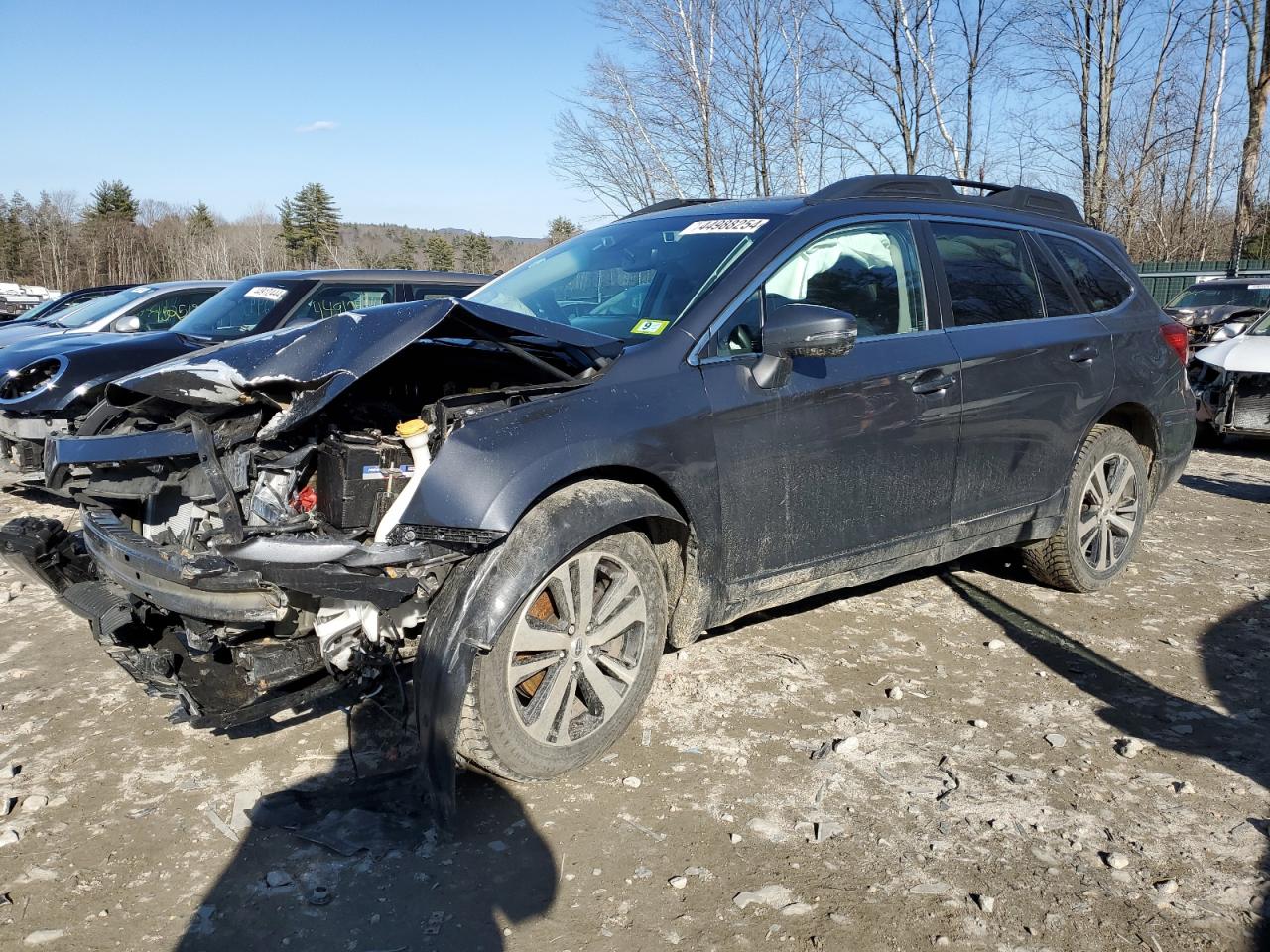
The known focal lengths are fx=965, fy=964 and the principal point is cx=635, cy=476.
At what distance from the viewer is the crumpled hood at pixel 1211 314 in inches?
554

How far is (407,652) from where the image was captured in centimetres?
370

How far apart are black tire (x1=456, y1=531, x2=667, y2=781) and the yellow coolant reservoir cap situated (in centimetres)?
59

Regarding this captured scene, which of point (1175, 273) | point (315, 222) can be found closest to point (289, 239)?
point (315, 222)

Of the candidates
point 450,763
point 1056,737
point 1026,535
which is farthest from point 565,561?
point 1026,535

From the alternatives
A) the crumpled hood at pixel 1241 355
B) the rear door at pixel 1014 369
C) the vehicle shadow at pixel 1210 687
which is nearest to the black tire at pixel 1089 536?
the rear door at pixel 1014 369

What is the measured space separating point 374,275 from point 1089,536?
6.08 m

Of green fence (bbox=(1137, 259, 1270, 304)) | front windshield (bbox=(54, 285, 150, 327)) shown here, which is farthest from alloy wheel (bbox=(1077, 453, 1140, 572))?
green fence (bbox=(1137, 259, 1270, 304))

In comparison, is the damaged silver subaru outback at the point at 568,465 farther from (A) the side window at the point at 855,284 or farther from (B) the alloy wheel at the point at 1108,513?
(B) the alloy wheel at the point at 1108,513

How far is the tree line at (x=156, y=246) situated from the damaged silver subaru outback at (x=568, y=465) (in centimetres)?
6190

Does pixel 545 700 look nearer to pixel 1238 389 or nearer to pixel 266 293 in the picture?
pixel 266 293

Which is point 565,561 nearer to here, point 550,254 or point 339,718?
point 339,718

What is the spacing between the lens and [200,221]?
80.2 meters

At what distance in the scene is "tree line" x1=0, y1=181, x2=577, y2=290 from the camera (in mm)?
70125

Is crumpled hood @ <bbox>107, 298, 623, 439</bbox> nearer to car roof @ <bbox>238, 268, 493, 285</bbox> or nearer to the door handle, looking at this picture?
the door handle
